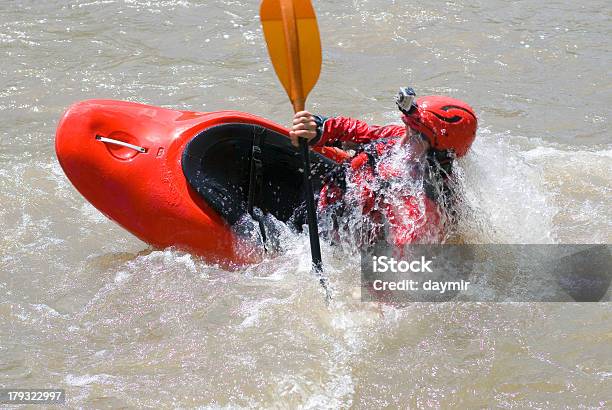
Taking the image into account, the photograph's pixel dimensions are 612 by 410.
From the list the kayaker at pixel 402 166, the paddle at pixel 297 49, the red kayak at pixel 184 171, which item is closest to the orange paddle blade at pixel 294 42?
the paddle at pixel 297 49

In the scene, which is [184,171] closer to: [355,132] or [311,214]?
[311,214]

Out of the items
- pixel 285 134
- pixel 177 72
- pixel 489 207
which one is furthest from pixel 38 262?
pixel 177 72

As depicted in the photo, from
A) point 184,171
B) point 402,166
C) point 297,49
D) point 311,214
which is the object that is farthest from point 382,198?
point 184,171

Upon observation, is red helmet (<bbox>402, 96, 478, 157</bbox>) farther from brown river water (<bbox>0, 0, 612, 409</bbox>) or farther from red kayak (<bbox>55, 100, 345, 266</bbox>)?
red kayak (<bbox>55, 100, 345, 266</bbox>)

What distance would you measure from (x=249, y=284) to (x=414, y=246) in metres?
0.83

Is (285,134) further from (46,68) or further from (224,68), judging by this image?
(46,68)

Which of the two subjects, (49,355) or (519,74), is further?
(519,74)

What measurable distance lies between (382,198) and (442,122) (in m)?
0.46

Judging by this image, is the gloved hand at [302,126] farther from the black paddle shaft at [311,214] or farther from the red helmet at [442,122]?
the red helmet at [442,122]

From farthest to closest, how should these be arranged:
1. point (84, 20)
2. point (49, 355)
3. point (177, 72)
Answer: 1. point (84, 20)
2. point (177, 72)
3. point (49, 355)

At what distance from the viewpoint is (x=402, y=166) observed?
3697mm

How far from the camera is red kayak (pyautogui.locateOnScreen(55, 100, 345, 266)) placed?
12.7ft

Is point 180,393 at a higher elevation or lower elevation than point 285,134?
lower

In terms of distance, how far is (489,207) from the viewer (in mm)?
4195
